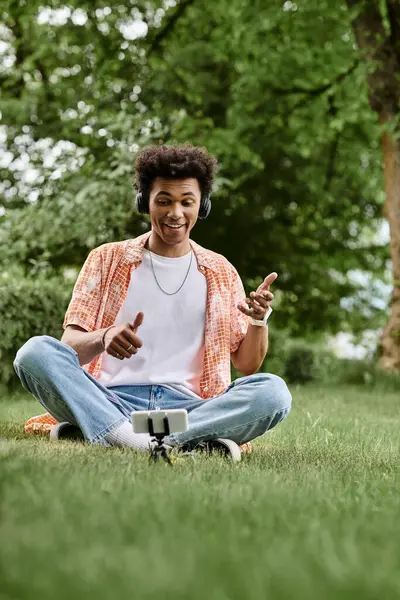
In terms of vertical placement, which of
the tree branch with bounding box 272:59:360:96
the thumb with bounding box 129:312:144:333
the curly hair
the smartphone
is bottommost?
the smartphone

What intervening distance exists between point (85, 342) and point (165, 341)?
0.52 m

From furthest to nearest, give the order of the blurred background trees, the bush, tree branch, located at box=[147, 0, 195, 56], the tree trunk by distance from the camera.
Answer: tree branch, located at box=[147, 0, 195, 56], the tree trunk, the blurred background trees, the bush

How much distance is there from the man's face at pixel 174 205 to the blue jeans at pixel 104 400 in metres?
0.82

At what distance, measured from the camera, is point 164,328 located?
450cm

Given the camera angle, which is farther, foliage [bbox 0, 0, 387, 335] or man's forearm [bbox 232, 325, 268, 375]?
foliage [bbox 0, 0, 387, 335]

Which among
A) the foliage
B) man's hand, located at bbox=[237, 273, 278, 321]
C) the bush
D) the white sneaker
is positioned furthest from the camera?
the foliage

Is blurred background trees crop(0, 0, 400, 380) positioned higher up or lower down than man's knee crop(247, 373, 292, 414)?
higher up

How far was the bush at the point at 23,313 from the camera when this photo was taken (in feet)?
26.5

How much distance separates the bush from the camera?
8.07 m

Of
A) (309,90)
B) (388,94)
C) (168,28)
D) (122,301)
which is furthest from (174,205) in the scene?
(168,28)

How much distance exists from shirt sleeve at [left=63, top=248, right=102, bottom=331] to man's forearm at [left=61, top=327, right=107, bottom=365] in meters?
0.06

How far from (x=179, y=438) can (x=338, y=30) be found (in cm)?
→ 997

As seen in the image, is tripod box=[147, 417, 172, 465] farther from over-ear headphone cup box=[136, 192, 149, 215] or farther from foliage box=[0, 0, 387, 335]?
foliage box=[0, 0, 387, 335]

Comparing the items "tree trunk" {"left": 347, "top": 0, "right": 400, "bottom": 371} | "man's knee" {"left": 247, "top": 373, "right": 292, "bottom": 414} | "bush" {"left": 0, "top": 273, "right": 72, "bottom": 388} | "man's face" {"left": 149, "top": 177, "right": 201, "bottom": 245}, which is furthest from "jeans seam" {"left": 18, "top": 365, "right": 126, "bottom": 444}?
"tree trunk" {"left": 347, "top": 0, "right": 400, "bottom": 371}
